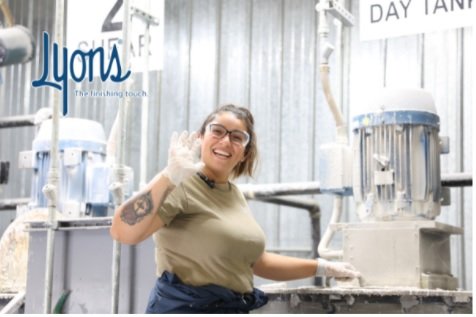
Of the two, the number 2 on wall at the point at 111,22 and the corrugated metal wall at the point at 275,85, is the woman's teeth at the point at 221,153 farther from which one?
the corrugated metal wall at the point at 275,85

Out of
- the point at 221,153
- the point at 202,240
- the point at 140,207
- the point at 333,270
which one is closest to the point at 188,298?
the point at 202,240

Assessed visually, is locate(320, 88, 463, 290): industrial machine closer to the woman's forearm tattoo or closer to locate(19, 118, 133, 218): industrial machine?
the woman's forearm tattoo

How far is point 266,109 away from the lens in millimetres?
4281

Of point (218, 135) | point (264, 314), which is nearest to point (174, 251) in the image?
point (218, 135)

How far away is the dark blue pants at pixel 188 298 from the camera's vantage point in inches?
65.9

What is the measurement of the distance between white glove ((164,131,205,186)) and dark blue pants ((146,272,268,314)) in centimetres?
25

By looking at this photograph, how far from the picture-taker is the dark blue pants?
1675 millimetres

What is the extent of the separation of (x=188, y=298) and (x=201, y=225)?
0.17m

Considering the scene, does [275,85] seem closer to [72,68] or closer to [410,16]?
[72,68]

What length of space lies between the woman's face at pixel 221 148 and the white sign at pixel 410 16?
1048mm

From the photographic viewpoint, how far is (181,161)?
1625 millimetres

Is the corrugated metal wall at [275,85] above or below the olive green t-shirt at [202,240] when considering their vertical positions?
above

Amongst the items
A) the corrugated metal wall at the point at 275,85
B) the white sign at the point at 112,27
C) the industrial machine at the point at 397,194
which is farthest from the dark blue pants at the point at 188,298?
the corrugated metal wall at the point at 275,85

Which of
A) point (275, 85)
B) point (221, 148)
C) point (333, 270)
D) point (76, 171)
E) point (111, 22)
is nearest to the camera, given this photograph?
point (221, 148)
